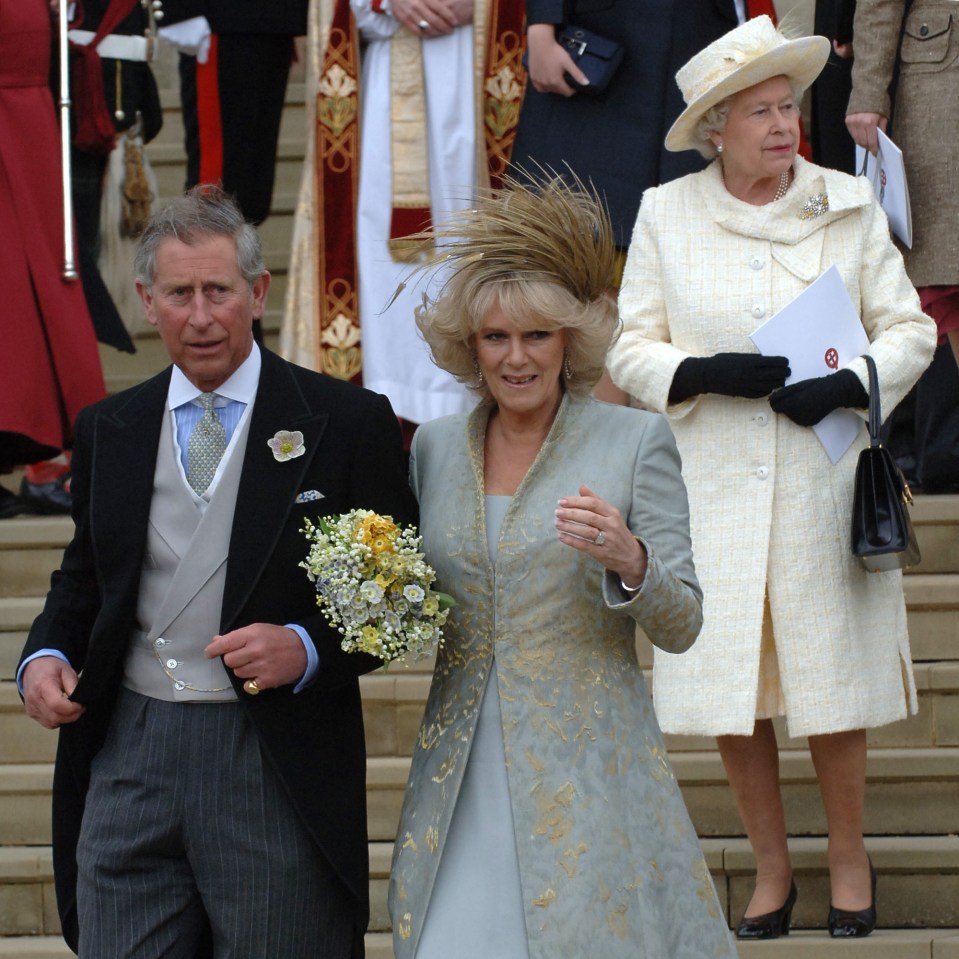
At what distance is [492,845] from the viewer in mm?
3365

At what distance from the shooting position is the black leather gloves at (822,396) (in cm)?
441

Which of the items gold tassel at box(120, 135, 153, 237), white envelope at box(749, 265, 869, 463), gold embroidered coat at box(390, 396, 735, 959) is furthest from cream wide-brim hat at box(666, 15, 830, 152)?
gold tassel at box(120, 135, 153, 237)

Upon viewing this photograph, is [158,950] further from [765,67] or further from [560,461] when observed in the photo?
[765,67]

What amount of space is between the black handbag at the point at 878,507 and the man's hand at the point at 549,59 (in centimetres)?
160

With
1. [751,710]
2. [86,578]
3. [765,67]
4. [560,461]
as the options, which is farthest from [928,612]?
[86,578]

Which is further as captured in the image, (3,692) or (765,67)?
(3,692)

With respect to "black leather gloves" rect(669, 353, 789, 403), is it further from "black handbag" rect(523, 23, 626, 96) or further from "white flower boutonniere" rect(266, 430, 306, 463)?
"black handbag" rect(523, 23, 626, 96)

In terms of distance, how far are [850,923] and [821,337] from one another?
132cm

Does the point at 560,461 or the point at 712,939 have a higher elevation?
the point at 560,461

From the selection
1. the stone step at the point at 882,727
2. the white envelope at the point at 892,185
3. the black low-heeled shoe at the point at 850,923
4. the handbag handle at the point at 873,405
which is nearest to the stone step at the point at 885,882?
the black low-heeled shoe at the point at 850,923

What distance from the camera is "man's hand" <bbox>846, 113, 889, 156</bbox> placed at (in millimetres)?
5250

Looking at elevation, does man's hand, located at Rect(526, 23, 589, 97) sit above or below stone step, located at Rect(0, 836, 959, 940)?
above

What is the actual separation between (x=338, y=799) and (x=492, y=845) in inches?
11.4

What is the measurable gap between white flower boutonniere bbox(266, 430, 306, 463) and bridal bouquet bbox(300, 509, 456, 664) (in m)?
0.19
